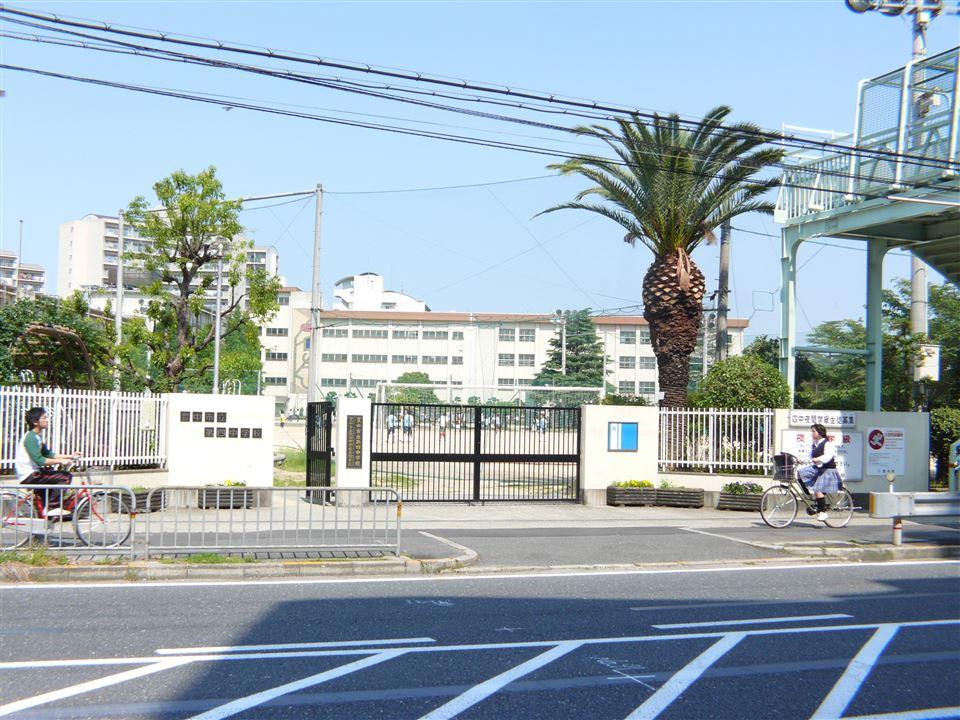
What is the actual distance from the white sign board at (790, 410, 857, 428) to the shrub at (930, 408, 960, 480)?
16.9 ft

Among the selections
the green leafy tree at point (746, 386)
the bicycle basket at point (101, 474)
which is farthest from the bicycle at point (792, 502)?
Answer: the bicycle basket at point (101, 474)

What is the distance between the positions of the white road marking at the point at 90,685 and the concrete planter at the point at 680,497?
1510cm

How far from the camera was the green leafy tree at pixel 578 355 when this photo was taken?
77750 mm

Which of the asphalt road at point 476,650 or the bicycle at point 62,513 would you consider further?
the bicycle at point 62,513

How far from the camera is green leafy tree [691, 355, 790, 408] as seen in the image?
23.5m

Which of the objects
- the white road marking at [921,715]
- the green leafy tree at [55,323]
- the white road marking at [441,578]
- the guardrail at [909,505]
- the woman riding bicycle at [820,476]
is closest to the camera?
the white road marking at [921,715]

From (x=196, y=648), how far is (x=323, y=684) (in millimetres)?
1482

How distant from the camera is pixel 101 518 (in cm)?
1205

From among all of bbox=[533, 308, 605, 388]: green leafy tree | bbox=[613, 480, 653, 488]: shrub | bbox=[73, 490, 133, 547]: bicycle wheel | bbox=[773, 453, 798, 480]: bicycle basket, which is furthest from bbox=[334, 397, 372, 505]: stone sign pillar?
bbox=[533, 308, 605, 388]: green leafy tree

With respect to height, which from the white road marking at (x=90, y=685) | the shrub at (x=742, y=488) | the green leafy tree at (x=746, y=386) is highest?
the green leafy tree at (x=746, y=386)

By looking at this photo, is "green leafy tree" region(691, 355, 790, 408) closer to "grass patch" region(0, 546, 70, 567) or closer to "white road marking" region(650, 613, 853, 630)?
"white road marking" region(650, 613, 853, 630)

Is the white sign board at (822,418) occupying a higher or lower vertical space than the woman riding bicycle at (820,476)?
higher

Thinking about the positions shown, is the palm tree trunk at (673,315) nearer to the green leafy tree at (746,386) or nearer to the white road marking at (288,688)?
the green leafy tree at (746,386)

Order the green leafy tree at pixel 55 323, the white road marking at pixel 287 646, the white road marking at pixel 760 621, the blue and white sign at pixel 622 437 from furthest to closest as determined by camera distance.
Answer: the green leafy tree at pixel 55 323 < the blue and white sign at pixel 622 437 < the white road marking at pixel 760 621 < the white road marking at pixel 287 646
